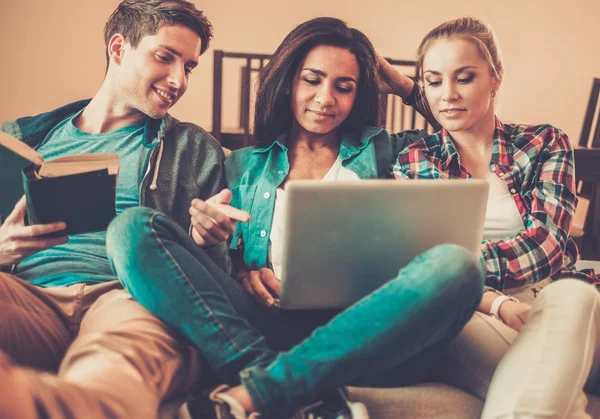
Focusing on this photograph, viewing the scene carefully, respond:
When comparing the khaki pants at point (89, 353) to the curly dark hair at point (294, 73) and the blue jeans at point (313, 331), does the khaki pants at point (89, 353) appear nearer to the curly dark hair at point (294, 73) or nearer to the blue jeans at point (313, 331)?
the blue jeans at point (313, 331)

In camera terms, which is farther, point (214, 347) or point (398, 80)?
point (398, 80)

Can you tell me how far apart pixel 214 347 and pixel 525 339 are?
540 millimetres

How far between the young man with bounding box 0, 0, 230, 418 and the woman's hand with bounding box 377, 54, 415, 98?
1.61 ft

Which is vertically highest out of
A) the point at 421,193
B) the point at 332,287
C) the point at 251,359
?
the point at 421,193

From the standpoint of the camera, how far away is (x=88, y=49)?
123 inches

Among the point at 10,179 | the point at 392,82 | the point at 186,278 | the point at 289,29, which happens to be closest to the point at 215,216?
the point at 186,278

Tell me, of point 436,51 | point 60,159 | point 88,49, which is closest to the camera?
point 60,159

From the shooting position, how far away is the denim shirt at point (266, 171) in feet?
4.75

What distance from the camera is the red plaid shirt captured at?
133 cm

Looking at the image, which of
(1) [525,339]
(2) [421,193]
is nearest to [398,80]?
(2) [421,193]

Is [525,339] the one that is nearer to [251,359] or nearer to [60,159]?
[251,359]

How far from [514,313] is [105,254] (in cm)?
89

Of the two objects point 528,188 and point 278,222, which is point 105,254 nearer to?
point 278,222

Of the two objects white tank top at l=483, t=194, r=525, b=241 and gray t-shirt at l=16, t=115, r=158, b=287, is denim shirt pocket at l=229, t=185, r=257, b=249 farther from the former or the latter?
white tank top at l=483, t=194, r=525, b=241
